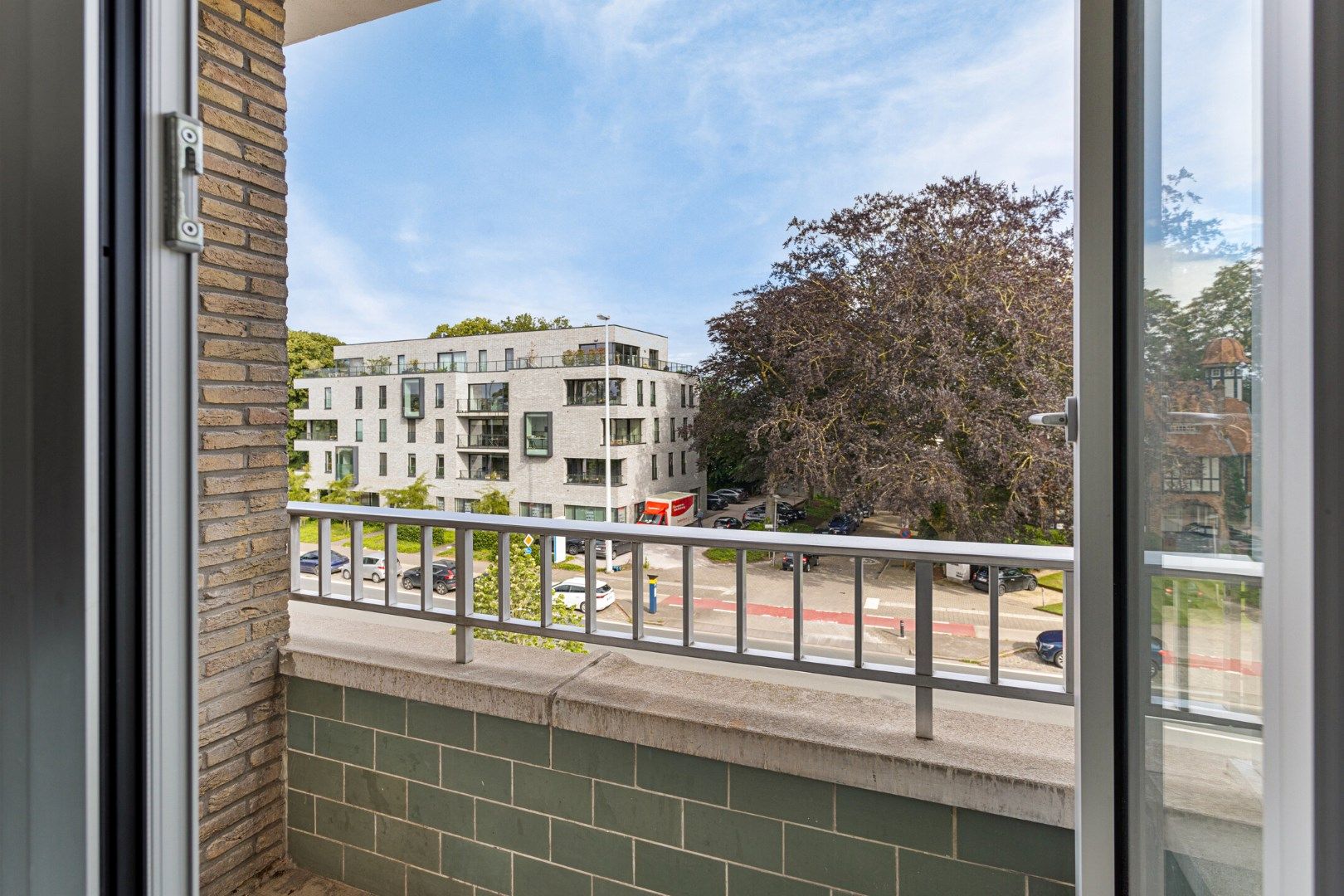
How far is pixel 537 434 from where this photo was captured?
684 centimetres

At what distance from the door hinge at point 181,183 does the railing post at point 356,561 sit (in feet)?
5.46

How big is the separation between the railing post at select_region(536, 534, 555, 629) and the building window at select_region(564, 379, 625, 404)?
4.75 meters

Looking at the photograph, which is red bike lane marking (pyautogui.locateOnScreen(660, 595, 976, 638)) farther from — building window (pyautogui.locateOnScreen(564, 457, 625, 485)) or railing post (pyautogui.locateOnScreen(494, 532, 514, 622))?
building window (pyautogui.locateOnScreen(564, 457, 625, 485))

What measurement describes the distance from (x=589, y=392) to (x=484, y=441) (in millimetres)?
1492


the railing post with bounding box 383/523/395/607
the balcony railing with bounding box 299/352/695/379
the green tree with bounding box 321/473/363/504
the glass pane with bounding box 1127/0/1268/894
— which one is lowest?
the green tree with bounding box 321/473/363/504

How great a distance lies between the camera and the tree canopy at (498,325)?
7372 millimetres

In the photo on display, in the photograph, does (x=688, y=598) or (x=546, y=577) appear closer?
(x=688, y=598)

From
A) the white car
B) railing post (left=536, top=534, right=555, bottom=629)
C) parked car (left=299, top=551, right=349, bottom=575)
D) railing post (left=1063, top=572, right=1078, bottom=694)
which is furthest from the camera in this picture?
parked car (left=299, top=551, right=349, bottom=575)

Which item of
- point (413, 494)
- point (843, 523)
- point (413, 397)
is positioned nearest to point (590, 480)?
point (413, 494)

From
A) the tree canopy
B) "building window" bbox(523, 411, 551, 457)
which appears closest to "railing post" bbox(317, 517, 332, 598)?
"building window" bbox(523, 411, 551, 457)

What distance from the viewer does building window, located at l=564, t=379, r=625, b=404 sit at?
21.1 ft

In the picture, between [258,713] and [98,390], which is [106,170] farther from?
[258,713]

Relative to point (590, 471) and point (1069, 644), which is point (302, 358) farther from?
point (1069, 644)

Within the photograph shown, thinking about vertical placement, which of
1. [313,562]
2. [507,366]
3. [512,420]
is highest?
[507,366]
